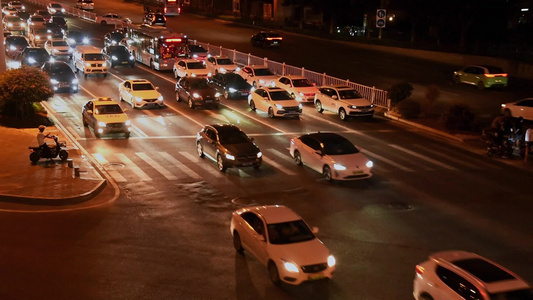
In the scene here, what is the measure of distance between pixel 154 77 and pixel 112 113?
56.5 feet

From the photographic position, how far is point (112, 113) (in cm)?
3012

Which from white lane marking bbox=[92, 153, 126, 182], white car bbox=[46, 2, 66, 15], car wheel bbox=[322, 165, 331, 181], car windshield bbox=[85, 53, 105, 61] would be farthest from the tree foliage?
white car bbox=[46, 2, 66, 15]

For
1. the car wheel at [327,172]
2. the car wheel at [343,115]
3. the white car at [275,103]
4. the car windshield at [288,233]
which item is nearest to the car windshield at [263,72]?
the white car at [275,103]

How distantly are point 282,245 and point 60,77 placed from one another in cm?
2913

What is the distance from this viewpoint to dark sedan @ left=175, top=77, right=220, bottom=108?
3662 centimetres

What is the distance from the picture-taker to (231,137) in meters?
25.6

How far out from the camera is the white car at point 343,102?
34625 mm

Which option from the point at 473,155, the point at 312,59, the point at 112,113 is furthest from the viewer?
the point at 312,59

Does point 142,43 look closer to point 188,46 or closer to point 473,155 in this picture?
point 188,46

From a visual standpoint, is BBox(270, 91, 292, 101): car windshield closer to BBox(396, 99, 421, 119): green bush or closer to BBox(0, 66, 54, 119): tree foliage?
BBox(396, 99, 421, 119): green bush

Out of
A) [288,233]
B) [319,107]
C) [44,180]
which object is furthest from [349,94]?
[288,233]

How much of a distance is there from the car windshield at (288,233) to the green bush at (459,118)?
18.6 metres

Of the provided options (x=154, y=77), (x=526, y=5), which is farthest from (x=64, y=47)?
(x=526, y=5)

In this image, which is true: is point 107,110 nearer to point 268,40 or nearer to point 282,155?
point 282,155
